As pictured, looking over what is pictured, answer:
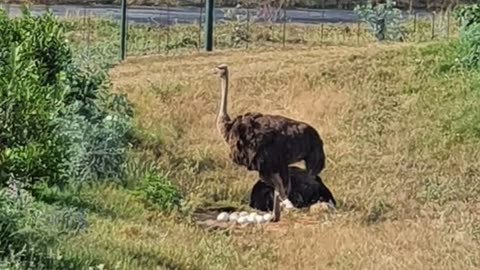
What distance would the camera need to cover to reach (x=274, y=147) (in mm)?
12117

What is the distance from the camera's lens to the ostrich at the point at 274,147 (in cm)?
1207

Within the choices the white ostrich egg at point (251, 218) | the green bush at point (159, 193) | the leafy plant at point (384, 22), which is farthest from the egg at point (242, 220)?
the leafy plant at point (384, 22)

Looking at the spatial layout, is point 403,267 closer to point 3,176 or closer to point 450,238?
point 450,238

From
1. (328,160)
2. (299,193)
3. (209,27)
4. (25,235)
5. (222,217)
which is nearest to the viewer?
(25,235)

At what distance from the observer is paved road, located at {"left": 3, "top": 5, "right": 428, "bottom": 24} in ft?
94.5

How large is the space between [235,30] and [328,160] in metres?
9.88

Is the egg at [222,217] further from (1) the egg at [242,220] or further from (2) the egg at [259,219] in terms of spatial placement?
(2) the egg at [259,219]

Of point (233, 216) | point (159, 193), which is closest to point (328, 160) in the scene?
point (233, 216)

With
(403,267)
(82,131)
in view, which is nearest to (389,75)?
(82,131)

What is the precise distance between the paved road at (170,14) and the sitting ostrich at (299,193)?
15.5 m

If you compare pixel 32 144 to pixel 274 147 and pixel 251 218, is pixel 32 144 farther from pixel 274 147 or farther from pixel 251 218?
pixel 274 147

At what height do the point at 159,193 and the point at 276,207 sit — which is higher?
the point at 159,193

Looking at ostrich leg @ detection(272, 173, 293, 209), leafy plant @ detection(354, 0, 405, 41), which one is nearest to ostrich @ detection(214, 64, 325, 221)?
ostrich leg @ detection(272, 173, 293, 209)

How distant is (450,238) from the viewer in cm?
979
